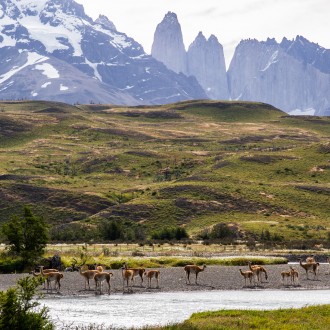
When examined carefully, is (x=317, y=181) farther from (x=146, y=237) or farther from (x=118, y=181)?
(x=146, y=237)

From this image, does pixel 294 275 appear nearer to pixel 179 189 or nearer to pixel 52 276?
pixel 52 276

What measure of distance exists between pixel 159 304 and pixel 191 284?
33.1ft

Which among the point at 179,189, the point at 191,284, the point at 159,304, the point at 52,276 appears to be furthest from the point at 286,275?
the point at 179,189

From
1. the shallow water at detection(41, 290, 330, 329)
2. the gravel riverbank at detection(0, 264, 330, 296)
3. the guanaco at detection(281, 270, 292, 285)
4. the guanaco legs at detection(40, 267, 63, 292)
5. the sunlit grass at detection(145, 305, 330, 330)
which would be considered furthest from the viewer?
the guanaco at detection(281, 270, 292, 285)

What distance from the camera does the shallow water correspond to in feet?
113

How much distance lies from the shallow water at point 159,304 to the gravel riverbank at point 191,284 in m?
2.02

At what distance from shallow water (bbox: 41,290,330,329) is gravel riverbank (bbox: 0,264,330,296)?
6.63ft

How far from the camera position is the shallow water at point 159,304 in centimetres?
3450

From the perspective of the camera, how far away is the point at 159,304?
132 feet

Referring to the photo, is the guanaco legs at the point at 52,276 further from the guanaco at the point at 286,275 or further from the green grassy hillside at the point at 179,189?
the green grassy hillside at the point at 179,189

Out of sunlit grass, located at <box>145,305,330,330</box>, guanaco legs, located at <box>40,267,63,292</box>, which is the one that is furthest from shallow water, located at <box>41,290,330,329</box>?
guanaco legs, located at <box>40,267,63,292</box>

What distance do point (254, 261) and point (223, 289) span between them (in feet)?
57.2

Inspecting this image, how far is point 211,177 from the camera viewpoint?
141500mm

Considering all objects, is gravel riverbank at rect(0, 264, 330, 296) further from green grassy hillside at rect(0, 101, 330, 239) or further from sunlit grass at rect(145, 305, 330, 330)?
green grassy hillside at rect(0, 101, 330, 239)
